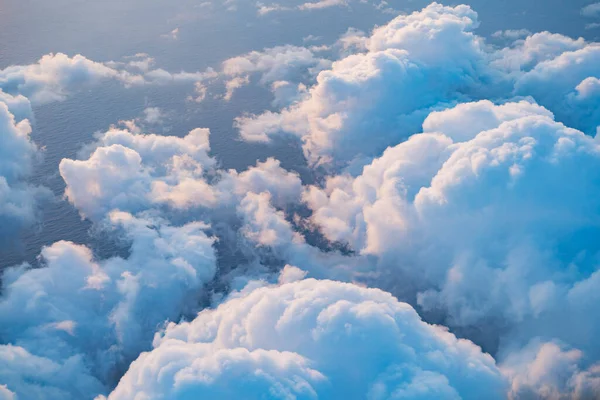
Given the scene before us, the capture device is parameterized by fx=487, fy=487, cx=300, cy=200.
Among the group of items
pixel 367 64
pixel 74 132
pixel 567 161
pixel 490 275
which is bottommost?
pixel 490 275

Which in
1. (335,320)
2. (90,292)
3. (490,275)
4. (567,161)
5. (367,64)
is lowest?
(335,320)

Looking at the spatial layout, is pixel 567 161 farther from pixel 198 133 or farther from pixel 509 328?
pixel 198 133

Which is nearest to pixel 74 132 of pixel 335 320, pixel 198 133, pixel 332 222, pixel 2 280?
pixel 198 133

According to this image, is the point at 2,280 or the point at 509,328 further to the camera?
the point at 2,280

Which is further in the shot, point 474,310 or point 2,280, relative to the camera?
point 2,280

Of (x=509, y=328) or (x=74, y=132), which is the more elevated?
(x=74, y=132)

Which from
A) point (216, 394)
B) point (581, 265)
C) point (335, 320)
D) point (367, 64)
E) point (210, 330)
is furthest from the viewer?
point (367, 64)

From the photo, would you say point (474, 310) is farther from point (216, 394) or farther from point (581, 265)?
point (216, 394)

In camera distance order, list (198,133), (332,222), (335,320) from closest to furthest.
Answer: (335,320) < (332,222) < (198,133)

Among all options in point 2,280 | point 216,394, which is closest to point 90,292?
point 2,280
